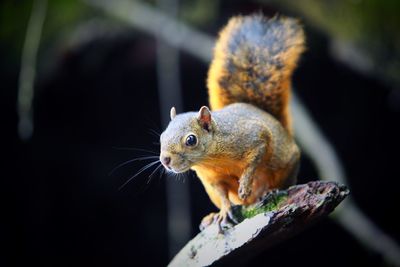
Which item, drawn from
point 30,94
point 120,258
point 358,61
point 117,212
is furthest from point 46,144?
point 358,61

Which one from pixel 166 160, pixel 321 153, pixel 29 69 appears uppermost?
pixel 29 69

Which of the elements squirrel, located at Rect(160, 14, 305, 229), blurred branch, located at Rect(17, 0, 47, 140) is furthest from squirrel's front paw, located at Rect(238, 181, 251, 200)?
blurred branch, located at Rect(17, 0, 47, 140)

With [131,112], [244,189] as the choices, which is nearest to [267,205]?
[244,189]

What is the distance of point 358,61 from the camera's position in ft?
13.2

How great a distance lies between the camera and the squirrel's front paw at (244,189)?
1868mm

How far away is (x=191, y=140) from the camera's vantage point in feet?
5.81

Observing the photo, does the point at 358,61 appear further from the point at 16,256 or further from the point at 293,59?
the point at 16,256

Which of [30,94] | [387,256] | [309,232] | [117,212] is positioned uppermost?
[30,94]

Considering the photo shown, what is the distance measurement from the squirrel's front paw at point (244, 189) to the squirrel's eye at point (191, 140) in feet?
0.77

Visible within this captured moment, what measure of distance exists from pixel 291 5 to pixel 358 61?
0.65 m

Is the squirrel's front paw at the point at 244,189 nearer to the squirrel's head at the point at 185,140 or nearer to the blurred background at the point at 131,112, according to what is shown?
the squirrel's head at the point at 185,140

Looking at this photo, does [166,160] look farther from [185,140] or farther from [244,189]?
[244,189]

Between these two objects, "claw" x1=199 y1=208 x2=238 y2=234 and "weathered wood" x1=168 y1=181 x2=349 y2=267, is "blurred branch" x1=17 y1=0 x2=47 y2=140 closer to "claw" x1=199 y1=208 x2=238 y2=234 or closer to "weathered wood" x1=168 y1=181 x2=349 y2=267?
"claw" x1=199 y1=208 x2=238 y2=234

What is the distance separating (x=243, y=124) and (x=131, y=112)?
212 cm
